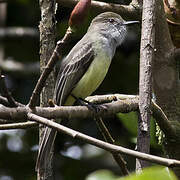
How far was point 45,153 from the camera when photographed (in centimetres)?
320

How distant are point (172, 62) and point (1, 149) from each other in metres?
2.23

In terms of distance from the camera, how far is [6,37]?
561 centimetres

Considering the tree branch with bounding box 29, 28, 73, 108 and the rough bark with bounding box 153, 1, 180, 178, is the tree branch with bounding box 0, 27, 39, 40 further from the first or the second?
the tree branch with bounding box 29, 28, 73, 108

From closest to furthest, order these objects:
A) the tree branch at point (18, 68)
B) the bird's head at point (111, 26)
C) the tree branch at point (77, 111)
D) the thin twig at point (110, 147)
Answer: the thin twig at point (110, 147) → the tree branch at point (77, 111) → the bird's head at point (111, 26) → the tree branch at point (18, 68)

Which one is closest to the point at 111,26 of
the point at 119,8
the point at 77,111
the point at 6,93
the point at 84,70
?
the point at 119,8

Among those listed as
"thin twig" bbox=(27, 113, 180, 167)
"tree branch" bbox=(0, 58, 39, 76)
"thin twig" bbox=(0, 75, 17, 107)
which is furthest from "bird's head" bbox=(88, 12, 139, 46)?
"thin twig" bbox=(27, 113, 180, 167)

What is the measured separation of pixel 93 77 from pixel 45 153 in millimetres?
976

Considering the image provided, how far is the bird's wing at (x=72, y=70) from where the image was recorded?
3990 millimetres

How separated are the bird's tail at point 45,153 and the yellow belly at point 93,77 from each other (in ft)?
2.11

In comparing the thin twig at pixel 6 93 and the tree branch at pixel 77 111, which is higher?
the thin twig at pixel 6 93

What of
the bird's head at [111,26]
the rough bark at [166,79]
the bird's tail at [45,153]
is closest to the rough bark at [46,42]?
the bird's tail at [45,153]

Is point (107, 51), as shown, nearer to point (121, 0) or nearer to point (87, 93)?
point (87, 93)

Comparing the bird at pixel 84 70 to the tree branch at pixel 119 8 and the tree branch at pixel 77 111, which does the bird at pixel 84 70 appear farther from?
the tree branch at pixel 77 111

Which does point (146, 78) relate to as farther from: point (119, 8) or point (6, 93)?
point (119, 8)
